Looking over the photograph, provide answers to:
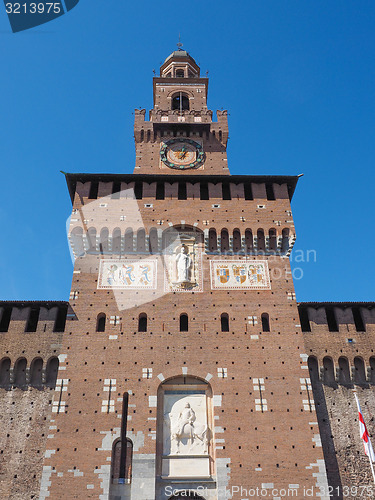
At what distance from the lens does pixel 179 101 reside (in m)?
29.0

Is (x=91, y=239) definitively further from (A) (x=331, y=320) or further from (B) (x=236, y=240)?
(A) (x=331, y=320)

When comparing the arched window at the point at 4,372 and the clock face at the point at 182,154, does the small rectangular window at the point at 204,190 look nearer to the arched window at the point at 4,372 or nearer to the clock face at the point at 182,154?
the clock face at the point at 182,154

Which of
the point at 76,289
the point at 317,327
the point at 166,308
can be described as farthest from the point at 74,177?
the point at 317,327

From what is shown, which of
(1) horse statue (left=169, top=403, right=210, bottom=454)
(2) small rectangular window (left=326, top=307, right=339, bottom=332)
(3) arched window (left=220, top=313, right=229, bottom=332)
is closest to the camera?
(1) horse statue (left=169, top=403, right=210, bottom=454)

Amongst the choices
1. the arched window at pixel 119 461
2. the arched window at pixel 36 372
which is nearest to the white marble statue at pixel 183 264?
the arched window at pixel 36 372

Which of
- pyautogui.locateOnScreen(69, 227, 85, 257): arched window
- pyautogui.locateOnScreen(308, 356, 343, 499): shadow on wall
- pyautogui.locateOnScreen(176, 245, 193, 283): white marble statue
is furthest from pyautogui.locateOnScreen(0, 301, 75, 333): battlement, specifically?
pyautogui.locateOnScreen(308, 356, 343, 499): shadow on wall

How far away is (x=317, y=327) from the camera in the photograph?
65.3ft

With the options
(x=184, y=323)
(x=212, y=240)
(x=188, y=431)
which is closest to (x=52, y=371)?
(x=184, y=323)

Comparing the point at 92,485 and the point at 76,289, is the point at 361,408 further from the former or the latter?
the point at 76,289

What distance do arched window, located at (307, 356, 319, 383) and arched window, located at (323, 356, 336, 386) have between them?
29cm

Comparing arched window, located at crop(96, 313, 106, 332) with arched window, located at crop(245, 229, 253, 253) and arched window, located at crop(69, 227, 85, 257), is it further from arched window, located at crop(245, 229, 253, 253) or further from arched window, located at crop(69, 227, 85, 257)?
arched window, located at crop(245, 229, 253, 253)

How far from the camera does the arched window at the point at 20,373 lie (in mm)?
18578

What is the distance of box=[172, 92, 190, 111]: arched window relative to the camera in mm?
28594

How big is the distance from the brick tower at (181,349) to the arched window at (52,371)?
1.25 ft
